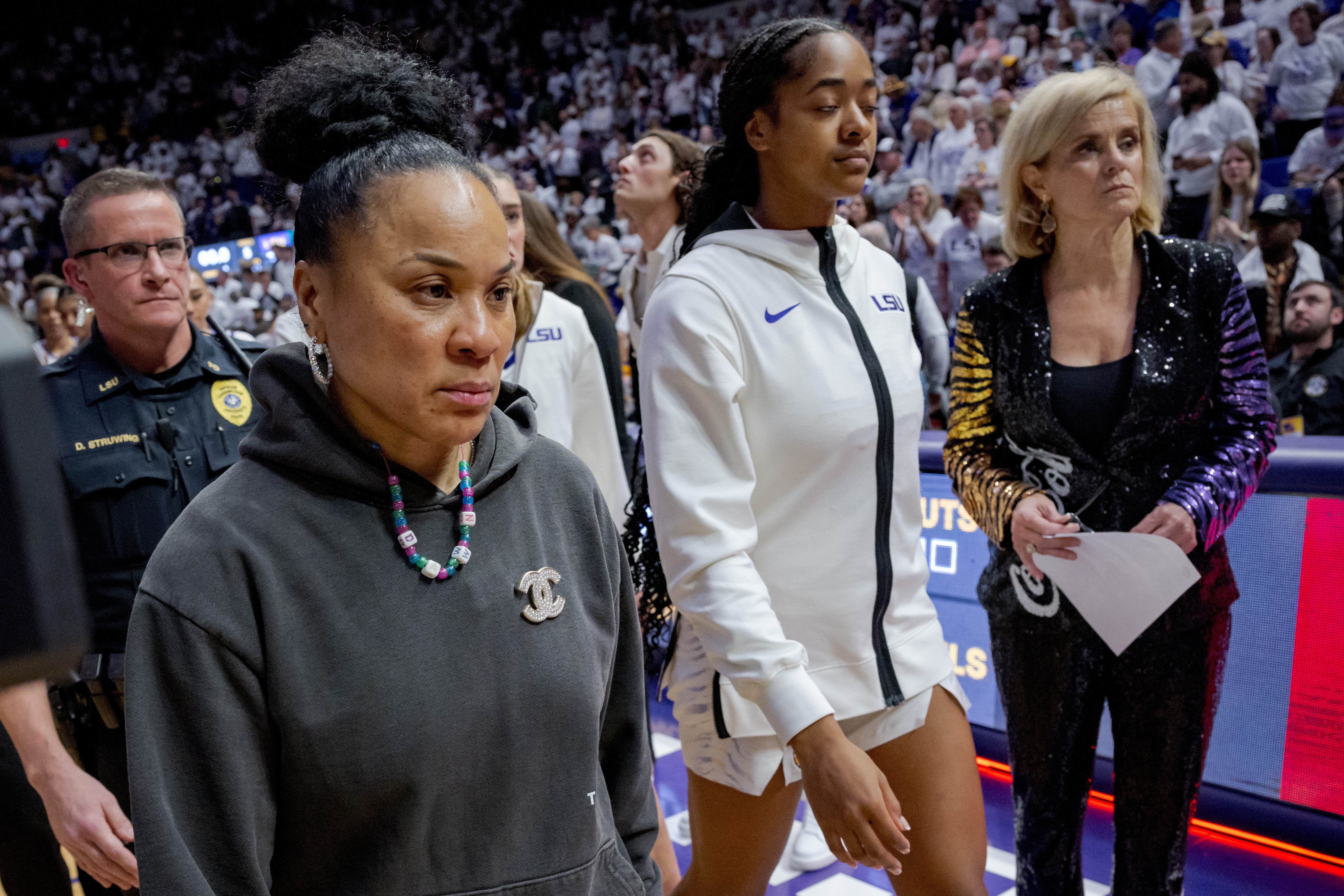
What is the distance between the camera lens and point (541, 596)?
124 cm

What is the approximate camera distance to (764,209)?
A: 1946 mm

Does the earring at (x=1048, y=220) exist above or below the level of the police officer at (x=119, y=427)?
above

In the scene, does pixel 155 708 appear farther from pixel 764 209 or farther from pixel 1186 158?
pixel 1186 158

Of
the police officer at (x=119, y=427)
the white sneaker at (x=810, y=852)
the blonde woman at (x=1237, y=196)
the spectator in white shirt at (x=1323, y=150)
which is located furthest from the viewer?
the spectator in white shirt at (x=1323, y=150)

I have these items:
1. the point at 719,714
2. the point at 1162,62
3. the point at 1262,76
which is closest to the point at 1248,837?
the point at 719,714

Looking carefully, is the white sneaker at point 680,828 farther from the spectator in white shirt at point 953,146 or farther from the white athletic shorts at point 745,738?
the spectator in white shirt at point 953,146

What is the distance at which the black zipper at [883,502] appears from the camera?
1.81 m

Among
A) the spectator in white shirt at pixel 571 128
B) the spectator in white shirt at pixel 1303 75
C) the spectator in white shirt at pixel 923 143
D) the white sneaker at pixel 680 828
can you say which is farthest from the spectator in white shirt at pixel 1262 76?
the spectator in white shirt at pixel 571 128

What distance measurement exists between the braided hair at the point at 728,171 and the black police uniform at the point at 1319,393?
13.1 ft

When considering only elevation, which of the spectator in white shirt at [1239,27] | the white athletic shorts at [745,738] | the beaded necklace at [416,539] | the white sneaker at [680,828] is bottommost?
the white sneaker at [680,828]

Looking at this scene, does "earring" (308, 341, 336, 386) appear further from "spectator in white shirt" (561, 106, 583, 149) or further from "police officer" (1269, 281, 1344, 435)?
"spectator in white shirt" (561, 106, 583, 149)

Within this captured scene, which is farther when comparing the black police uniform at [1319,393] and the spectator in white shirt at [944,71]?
the spectator in white shirt at [944,71]

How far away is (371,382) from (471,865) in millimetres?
516

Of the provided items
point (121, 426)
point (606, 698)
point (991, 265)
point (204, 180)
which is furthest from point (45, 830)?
point (204, 180)
